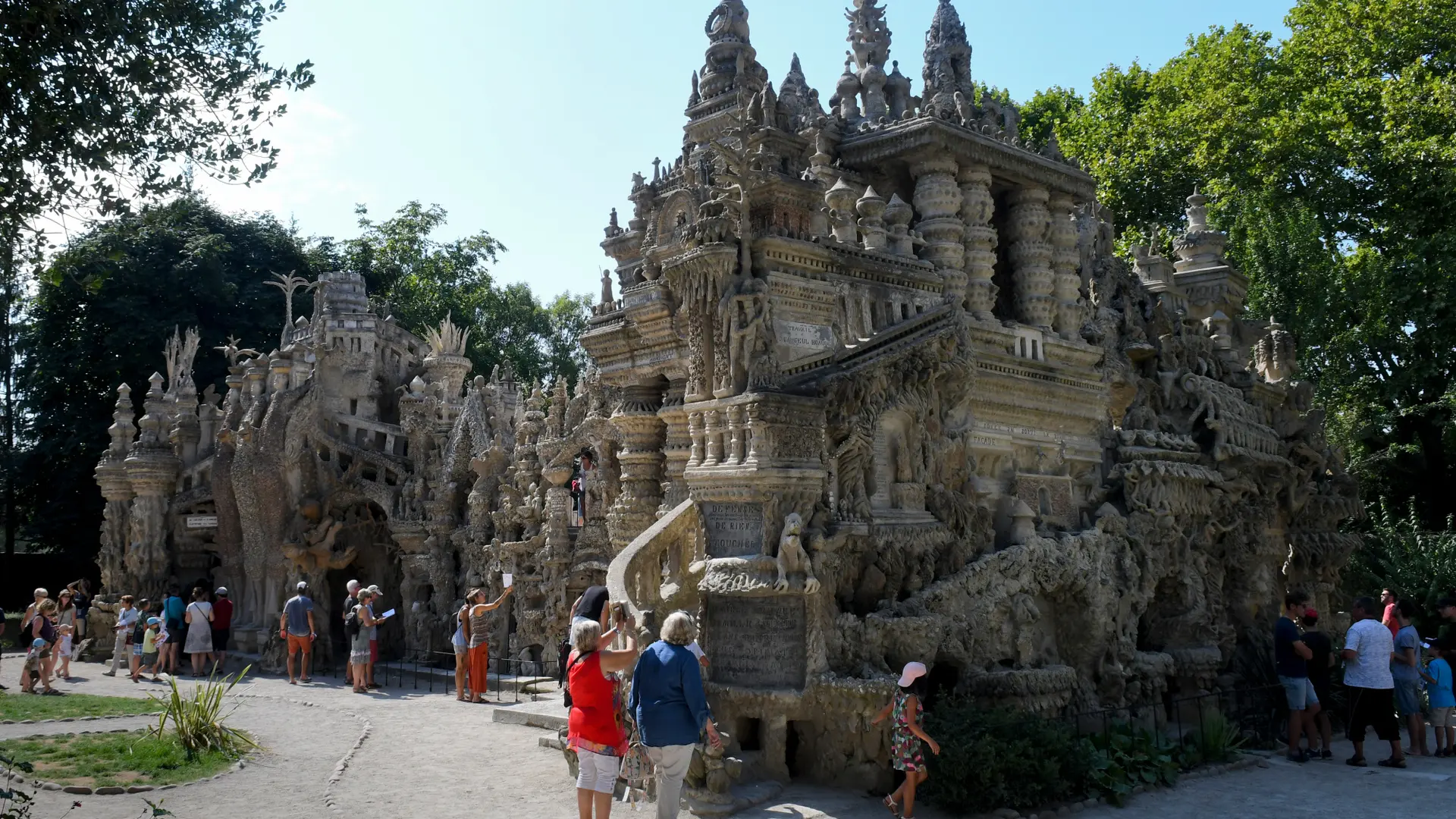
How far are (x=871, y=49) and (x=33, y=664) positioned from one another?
48.2 feet

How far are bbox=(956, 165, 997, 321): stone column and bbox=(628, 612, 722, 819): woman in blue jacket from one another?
664cm

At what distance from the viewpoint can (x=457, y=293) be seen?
1658 inches

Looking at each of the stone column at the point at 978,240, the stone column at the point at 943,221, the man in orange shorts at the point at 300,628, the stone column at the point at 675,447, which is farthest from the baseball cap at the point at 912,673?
the man in orange shorts at the point at 300,628

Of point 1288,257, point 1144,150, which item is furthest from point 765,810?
point 1144,150

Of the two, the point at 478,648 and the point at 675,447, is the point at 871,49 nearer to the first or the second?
the point at 675,447

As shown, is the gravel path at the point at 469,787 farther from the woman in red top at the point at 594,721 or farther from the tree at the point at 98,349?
the tree at the point at 98,349

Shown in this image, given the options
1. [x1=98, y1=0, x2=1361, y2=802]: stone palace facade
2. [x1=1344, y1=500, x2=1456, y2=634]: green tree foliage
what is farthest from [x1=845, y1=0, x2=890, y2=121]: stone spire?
[x1=1344, y1=500, x2=1456, y2=634]: green tree foliage

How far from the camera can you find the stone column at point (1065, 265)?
1420 cm

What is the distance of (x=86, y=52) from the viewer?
314 inches

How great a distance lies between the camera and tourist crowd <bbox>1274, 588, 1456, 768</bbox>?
11.8 meters

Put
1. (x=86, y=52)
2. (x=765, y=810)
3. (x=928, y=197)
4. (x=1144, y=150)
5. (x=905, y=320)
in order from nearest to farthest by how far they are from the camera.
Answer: (x=86, y=52) < (x=765, y=810) < (x=905, y=320) < (x=928, y=197) < (x=1144, y=150)

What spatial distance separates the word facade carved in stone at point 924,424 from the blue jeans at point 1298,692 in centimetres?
151

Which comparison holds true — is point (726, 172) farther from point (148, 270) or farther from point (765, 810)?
point (148, 270)

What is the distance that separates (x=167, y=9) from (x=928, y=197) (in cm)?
787
